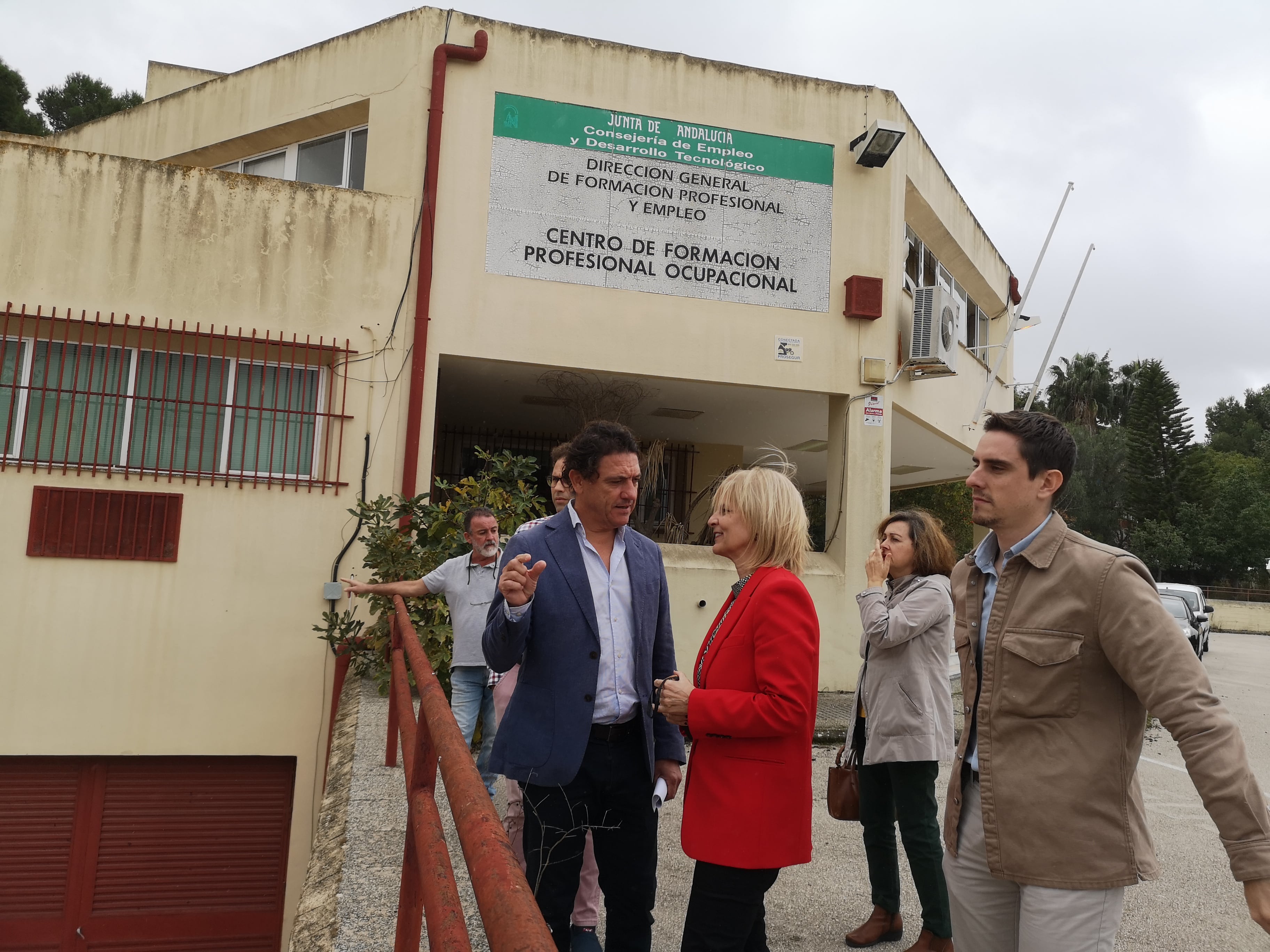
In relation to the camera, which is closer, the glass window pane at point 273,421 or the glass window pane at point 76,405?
the glass window pane at point 76,405

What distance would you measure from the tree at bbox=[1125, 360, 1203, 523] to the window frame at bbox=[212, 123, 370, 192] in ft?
140

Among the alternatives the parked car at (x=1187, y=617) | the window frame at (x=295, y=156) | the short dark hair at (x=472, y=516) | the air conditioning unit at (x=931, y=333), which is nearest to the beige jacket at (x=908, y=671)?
the short dark hair at (x=472, y=516)

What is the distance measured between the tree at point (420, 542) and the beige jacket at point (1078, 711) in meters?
5.30

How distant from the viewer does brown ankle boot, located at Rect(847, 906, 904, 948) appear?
3.62m

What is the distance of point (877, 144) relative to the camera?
367 inches

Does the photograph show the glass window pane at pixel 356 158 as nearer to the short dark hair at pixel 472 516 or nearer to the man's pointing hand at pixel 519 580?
the short dark hair at pixel 472 516

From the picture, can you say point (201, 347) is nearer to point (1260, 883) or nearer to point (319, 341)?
point (319, 341)

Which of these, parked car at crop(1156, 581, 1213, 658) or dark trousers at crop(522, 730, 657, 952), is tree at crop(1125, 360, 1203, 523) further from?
dark trousers at crop(522, 730, 657, 952)

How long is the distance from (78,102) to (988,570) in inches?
1473

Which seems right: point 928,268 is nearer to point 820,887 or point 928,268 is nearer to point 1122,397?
point 820,887

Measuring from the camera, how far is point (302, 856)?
7805 mm

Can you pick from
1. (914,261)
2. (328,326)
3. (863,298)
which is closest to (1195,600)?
(914,261)

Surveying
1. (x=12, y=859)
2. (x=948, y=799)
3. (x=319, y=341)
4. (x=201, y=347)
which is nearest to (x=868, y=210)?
(x=319, y=341)

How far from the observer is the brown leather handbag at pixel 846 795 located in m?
3.60
